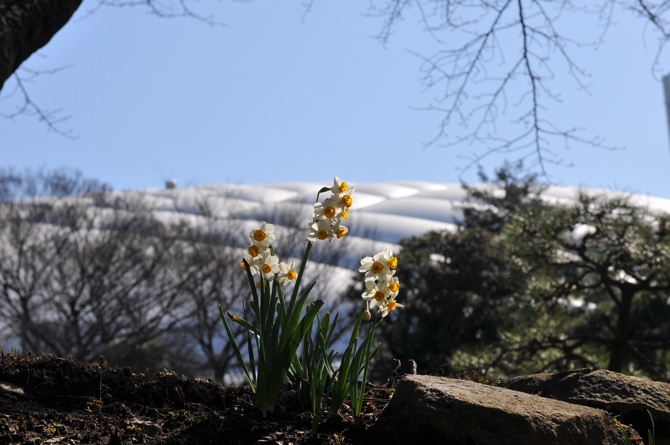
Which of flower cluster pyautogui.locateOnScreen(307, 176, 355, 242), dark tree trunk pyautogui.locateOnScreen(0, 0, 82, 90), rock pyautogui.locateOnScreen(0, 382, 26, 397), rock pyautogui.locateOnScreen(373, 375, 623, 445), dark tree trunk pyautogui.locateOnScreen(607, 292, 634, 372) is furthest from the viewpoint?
dark tree trunk pyautogui.locateOnScreen(607, 292, 634, 372)

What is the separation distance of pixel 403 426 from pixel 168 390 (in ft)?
4.07

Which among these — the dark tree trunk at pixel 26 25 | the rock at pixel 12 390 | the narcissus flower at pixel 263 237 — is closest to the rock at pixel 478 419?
the narcissus flower at pixel 263 237

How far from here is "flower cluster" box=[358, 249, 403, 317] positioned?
9.20ft

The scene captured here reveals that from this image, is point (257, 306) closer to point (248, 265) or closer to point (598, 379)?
point (248, 265)

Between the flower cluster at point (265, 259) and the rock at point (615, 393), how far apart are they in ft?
5.07

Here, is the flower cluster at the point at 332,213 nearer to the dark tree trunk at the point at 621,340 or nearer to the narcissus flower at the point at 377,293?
the narcissus flower at the point at 377,293

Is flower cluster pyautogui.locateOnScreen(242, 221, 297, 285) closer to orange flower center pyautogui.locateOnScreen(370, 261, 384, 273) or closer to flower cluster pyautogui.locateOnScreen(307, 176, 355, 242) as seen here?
flower cluster pyautogui.locateOnScreen(307, 176, 355, 242)

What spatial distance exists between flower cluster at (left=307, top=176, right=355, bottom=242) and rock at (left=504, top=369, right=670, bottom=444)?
150cm

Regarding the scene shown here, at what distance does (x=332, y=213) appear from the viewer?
2.68 m

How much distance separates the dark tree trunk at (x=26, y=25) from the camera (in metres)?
3.77

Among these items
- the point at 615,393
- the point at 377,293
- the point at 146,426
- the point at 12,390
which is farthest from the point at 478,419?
the point at 12,390

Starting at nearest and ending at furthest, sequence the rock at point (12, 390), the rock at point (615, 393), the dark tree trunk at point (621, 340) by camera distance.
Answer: the rock at point (12, 390) → the rock at point (615, 393) → the dark tree trunk at point (621, 340)

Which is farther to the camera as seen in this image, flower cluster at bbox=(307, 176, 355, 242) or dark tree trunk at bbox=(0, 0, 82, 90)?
dark tree trunk at bbox=(0, 0, 82, 90)

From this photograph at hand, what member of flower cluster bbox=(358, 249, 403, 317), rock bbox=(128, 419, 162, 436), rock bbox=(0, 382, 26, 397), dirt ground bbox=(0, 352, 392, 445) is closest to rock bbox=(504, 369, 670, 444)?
dirt ground bbox=(0, 352, 392, 445)
